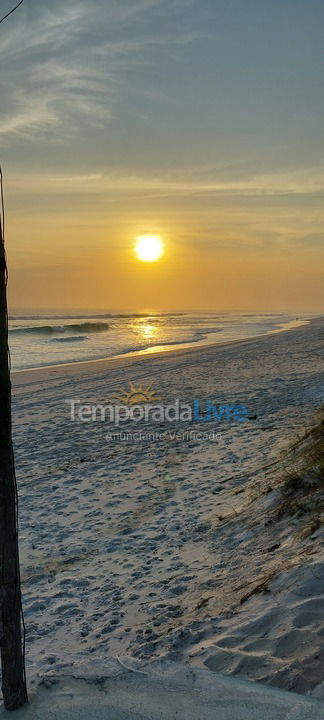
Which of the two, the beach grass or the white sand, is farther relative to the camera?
the beach grass

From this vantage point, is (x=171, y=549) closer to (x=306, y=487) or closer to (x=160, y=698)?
(x=306, y=487)

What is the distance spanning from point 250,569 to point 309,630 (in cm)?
126

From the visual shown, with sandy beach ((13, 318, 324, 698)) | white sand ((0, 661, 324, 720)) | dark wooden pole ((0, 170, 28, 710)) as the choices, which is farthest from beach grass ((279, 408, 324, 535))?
dark wooden pole ((0, 170, 28, 710))

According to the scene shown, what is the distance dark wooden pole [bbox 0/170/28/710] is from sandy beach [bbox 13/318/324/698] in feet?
1.41

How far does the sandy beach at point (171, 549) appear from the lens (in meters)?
3.61

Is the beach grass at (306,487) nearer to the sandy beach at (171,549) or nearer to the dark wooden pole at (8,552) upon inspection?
the sandy beach at (171,549)

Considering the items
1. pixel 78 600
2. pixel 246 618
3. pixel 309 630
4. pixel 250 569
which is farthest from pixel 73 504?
pixel 309 630

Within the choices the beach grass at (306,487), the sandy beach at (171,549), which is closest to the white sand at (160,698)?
the sandy beach at (171,549)

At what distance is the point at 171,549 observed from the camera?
220 inches

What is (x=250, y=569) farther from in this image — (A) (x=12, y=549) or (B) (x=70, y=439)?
(B) (x=70, y=439)

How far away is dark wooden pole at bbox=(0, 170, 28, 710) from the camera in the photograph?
9.09ft

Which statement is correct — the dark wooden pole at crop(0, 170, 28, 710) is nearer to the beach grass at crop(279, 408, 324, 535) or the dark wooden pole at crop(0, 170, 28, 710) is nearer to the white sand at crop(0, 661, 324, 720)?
the white sand at crop(0, 661, 324, 720)

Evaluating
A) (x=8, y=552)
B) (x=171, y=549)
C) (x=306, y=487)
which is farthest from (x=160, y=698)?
(x=306, y=487)

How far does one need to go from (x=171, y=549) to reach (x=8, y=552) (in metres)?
3.05
